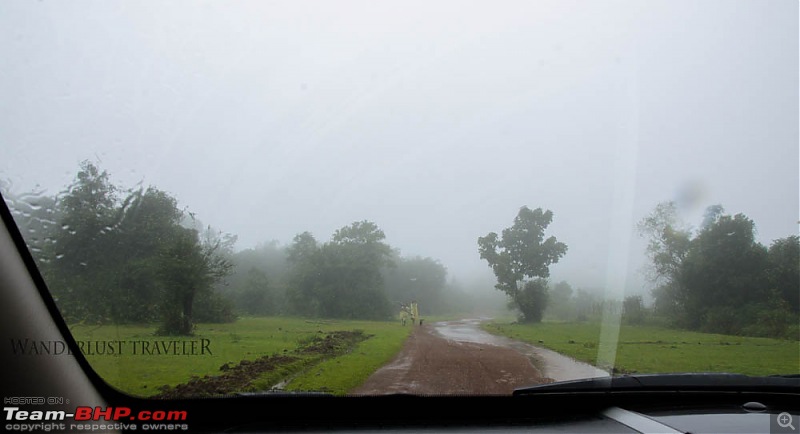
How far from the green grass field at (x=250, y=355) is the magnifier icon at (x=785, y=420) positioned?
3.21 meters

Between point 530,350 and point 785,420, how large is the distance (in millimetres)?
3913

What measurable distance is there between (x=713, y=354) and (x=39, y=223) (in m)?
7.67

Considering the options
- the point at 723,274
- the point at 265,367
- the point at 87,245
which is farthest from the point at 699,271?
the point at 87,245

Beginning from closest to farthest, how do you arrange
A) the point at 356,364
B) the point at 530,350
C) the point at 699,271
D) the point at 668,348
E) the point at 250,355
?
the point at 250,355, the point at 356,364, the point at 699,271, the point at 530,350, the point at 668,348

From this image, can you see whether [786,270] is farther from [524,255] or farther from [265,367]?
[265,367]

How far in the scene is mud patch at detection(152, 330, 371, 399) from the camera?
14.2ft

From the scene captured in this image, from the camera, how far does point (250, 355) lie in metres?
5.93

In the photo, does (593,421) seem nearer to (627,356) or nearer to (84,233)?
(627,356)

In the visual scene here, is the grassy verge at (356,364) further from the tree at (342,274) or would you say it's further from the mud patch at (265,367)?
the tree at (342,274)

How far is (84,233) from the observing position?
192 inches

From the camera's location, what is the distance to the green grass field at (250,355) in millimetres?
4207

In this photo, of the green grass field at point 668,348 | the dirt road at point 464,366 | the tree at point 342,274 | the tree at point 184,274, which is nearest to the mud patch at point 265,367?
the tree at point 342,274

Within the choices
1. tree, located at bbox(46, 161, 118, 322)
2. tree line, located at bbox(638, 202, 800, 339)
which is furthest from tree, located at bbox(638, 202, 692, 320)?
tree, located at bbox(46, 161, 118, 322)

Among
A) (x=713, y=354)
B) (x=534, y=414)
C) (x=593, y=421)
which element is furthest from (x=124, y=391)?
(x=713, y=354)
